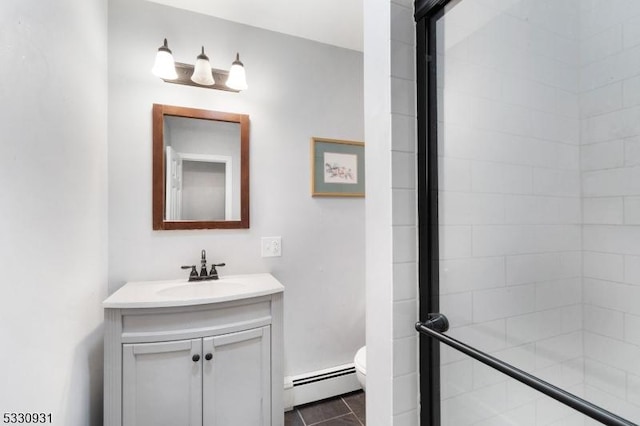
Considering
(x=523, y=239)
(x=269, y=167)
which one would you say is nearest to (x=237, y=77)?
(x=269, y=167)

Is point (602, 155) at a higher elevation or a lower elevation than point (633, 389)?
higher

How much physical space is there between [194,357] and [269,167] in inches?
43.8

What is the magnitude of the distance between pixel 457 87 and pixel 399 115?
26 centimetres

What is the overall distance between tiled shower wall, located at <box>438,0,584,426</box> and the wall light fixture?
1221mm

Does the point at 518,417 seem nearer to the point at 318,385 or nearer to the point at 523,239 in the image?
the point at 523,239

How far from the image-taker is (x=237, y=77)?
65.2 inches

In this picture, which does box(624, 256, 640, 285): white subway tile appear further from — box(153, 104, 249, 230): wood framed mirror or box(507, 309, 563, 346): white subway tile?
box(153, 104, 249, 230): wood framed mirror

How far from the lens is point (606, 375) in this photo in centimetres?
101

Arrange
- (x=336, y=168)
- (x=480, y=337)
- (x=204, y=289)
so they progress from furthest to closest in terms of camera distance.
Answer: (x=336, y=168), (x=204, y=289), (x=480, y=337)

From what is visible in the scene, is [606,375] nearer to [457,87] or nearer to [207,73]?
[457,87]

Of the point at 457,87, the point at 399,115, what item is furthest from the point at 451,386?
the point at 457,87

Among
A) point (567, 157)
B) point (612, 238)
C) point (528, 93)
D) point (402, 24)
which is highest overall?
point (402, 24)

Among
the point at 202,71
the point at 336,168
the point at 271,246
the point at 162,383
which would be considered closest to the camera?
the point at 162,383

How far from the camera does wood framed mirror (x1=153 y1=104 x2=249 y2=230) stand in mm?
1597
